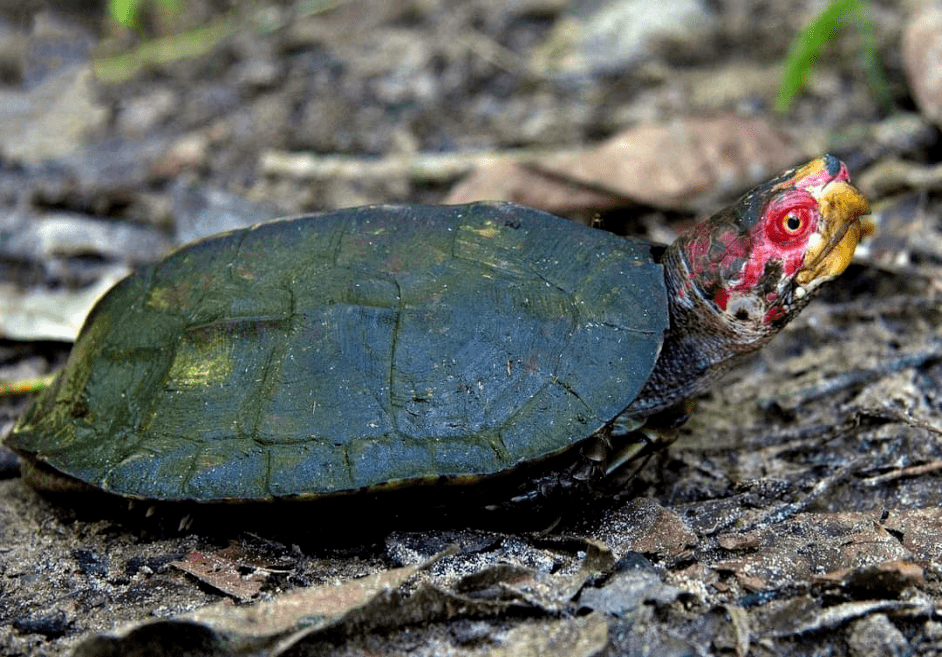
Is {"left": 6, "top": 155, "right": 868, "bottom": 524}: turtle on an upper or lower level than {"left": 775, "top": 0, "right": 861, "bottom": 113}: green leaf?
lower

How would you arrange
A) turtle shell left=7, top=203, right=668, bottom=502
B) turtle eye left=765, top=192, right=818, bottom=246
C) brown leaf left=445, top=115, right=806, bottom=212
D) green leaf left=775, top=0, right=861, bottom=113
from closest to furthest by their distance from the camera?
1. turtle shell left=7, top=203, right=668, bottom=502
2. turtle eye left=765, top=192, right=818, bottom=246
3. brown leaf left=445, top=115, right=806, bottom=212
4. green leaf left=775, top=0, right=861, bottom=113

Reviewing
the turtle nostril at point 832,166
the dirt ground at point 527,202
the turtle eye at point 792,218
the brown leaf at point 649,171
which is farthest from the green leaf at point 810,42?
the turtle eye at point 792,218

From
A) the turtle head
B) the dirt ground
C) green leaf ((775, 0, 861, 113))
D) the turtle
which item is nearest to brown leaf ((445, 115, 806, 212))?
the dirt ground

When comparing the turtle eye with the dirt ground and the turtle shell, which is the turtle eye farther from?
the dirt ground

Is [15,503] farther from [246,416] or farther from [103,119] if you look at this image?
[103,119]

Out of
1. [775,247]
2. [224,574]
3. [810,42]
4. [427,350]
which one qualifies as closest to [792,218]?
[775,247]

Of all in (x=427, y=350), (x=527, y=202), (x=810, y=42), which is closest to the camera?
(x=427, y=350)

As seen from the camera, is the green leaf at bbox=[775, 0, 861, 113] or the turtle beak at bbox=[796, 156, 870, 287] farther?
the green leaf at bbox=[775, 0, 861, 113]

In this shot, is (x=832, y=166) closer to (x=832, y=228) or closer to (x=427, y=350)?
(x=832, y=228)
